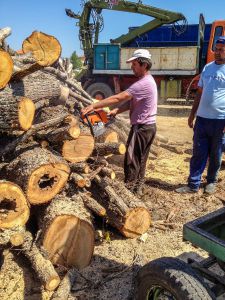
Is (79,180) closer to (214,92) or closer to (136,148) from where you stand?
(136,148)

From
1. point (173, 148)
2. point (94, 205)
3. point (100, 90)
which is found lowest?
point (173, 148)

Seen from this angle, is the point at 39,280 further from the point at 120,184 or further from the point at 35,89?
the point at 35,89

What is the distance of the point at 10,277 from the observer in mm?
3428

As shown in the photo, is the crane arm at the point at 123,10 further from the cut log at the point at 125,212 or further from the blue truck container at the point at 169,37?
the cut log at the point at 125,212

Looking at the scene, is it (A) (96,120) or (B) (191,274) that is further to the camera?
(A) (96,120)

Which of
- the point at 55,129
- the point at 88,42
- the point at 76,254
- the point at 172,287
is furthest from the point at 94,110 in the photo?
the point at 88,42

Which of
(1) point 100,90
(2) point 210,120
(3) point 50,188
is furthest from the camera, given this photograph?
(1) point 100,90

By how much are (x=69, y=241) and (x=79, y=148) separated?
5.00 feet

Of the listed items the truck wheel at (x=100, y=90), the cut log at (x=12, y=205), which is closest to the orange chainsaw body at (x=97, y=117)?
the cut log at (x=12, y=205)

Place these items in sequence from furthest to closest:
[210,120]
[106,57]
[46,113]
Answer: [106,57] → [46,113] → [210,120]

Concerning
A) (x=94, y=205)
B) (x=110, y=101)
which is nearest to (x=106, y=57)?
(x=110, y=101)

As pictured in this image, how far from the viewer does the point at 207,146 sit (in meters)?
5.39

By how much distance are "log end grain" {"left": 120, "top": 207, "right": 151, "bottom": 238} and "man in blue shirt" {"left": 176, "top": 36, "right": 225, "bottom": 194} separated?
1555mm

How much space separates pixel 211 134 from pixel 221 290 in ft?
10.1
